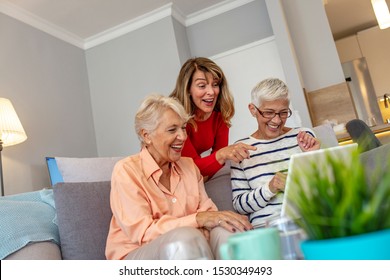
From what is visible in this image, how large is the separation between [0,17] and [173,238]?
139 inches

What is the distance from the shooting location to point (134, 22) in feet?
14.5

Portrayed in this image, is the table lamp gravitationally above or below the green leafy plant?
above

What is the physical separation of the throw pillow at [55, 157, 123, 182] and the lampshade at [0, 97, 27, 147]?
1271 mm

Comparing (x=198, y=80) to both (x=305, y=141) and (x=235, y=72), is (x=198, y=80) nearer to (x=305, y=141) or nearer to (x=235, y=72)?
(x=305, y=141)

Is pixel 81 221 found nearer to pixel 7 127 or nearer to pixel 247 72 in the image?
pixel 7 127

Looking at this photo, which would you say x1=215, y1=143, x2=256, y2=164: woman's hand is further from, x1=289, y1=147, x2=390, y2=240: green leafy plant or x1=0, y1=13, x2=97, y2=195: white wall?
x1=0, y1=13, x2=97, y2=195: white wall

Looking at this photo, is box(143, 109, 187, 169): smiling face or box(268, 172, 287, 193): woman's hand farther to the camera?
box(143, 109, 187, 169): smiling face

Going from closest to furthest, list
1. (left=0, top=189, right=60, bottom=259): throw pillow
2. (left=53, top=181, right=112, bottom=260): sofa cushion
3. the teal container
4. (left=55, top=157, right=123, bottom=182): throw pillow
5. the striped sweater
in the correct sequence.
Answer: the teal container
(left=0, top=189, right=60, bottom=259): throw pillow
(left=53, top=181, right=112, bottom=260): sofa cushion
the striped sweater
(left=55, top=157, right=123, bottom=182): throw pillow

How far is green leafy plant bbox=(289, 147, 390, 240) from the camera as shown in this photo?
0.37m

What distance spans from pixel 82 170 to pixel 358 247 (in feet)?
5.44

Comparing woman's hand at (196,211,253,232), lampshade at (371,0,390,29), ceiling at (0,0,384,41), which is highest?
ceiling at (0,0,384,41)

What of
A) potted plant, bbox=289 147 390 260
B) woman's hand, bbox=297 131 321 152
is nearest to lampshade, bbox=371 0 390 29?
woman's hand, bbox=297 131 321 152

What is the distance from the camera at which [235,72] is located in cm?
425

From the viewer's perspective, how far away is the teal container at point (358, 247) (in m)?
0.36
